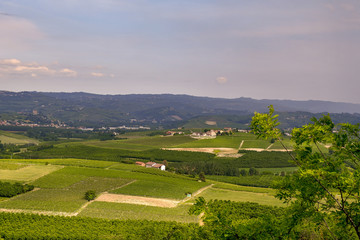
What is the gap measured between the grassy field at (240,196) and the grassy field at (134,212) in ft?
43.9

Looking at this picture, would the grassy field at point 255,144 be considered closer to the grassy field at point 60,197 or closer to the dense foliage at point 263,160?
the dense foliage at point 263,160

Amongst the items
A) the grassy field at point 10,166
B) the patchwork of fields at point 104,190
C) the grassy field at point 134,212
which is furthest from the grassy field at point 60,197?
the grassy field at point 10,166

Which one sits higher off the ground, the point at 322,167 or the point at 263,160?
the point at 322,167

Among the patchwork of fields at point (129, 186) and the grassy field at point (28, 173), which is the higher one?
the grassy field at point (28, 173)

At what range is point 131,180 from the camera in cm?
8338

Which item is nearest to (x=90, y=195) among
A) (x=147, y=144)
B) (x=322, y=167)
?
(x=322, y=167)

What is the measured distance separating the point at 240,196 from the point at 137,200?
24.9 metres

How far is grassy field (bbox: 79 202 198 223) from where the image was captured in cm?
5356

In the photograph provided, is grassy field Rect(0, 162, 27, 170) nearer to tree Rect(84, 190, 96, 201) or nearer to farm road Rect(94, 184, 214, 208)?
farm road Rect(94, 184, 214, 208)

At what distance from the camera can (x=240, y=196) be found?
7506 cm

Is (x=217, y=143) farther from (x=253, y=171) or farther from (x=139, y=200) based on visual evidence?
(x=139, y=200)

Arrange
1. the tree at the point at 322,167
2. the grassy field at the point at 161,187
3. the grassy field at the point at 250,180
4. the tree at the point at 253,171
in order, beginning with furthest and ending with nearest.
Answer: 1. the tree at the point at 253,171
2. the grassy field at the point at 250,180
3. the grassy field at the point at 161,187
4. the tree at the point at 322,167

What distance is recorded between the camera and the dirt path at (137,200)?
63.5 m

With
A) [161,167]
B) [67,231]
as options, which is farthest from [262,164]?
[67,231]
